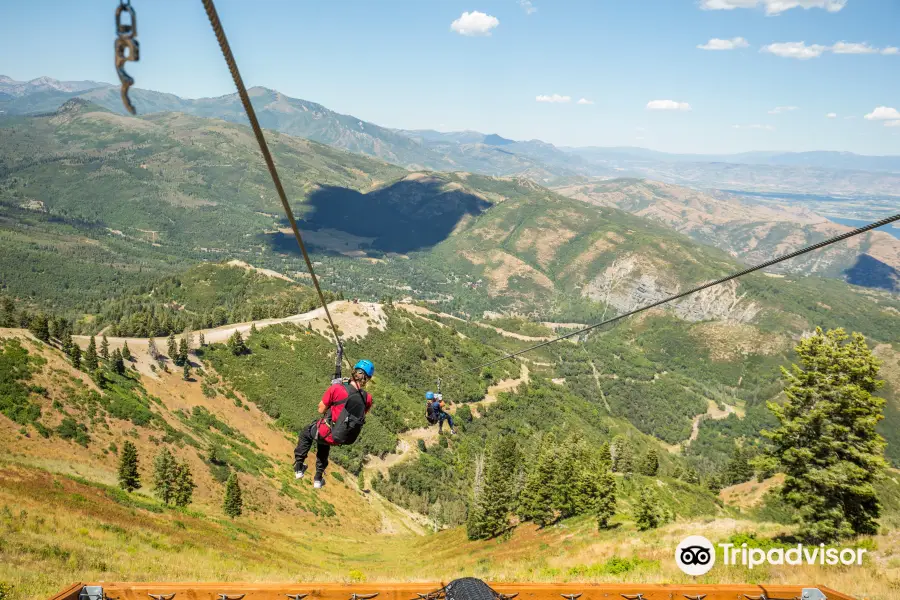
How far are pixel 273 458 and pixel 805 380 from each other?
238ft

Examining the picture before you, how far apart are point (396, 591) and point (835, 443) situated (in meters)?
25.4

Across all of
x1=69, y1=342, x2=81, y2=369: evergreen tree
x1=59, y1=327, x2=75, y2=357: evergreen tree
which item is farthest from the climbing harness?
x1=59, y1=327, x2=75, y2=357: evergreen tree

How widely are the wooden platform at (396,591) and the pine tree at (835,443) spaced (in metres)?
18.7

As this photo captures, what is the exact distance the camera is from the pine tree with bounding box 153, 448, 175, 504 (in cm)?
4247

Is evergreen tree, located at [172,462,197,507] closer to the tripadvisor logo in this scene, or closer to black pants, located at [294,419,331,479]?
black pants, located at [294,419,331,479]

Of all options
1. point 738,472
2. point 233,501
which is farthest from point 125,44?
point 738,472

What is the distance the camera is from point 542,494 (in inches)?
1873

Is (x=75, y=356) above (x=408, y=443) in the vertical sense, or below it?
above

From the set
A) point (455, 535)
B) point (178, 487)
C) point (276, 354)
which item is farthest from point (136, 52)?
point (276, 354)

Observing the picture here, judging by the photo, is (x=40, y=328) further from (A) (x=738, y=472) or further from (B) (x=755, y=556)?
(A) (x=738, y=472)

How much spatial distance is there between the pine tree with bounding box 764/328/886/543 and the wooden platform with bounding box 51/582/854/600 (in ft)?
61.3

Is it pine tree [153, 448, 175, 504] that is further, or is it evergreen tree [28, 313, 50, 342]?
evergreen tree [28, 313, 50, 342]

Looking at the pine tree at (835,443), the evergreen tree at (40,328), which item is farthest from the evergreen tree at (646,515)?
the evergreen tree at (40,328)

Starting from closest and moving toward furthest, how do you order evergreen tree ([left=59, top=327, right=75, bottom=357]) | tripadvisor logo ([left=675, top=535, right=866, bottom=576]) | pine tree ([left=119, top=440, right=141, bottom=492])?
1. tripadvisor logo ([left=675, top=535, right=866, bottom=576])
2. pine tree ([left=119, top=440, right=141, bottom=492])
3. evergreen tree ([left=59, top=327, right=75, bottom=357])
